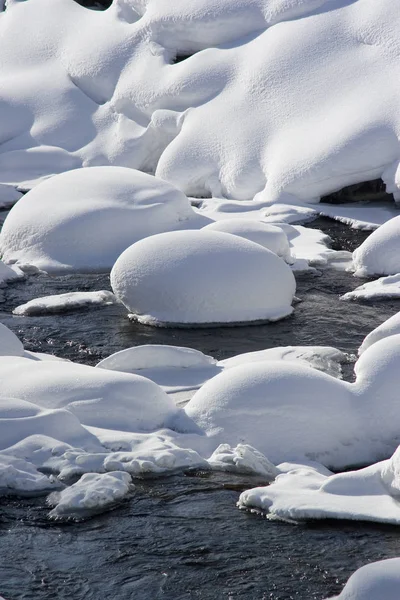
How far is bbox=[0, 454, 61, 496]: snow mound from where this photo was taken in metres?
6.91

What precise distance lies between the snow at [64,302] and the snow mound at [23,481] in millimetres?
4067

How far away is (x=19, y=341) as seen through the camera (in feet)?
31.3

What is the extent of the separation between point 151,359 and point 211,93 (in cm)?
905

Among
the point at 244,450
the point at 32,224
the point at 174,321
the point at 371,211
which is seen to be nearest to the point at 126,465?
the point at 244,450

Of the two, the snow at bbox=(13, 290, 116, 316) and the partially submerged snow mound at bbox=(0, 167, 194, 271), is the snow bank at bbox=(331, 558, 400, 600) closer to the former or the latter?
the snow at bbox=(13, 290, 116, 316)

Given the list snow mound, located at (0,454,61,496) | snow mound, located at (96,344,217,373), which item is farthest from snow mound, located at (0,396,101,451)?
snow mound, located at (96,344,217,373)

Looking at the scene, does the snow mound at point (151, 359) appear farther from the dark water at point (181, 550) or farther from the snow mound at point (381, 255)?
the snow mound at point (381, 255)

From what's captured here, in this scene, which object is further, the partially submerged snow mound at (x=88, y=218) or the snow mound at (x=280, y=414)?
the partially submerged snow mound at (x=88, y=218)

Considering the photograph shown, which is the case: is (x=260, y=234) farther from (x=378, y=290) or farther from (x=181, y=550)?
(x=181, y=550)

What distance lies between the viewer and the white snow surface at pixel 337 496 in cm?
652

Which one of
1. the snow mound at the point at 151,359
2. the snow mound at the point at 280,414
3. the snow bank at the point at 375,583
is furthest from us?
the snow mound at the point at 151,359

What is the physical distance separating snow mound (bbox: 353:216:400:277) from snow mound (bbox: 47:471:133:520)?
601cm

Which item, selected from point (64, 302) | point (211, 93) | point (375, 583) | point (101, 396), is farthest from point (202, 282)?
point (211, 93)

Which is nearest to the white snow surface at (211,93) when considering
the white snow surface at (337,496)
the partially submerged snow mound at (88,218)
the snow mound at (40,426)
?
the partially submerged snow mound at (88,218)
